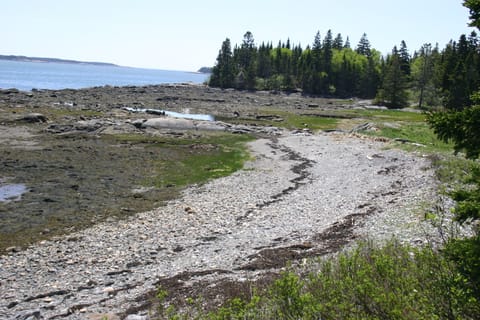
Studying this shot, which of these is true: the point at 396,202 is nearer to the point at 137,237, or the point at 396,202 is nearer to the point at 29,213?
the point at 137,237

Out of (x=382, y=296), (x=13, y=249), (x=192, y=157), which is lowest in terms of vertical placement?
(x=13, y=249)

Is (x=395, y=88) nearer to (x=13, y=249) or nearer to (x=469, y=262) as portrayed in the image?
(x=13, y=249)

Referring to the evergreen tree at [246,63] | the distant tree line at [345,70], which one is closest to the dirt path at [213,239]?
the distant tree line at [345,70]

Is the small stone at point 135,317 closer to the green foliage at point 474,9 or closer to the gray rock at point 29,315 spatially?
the gray rock at point 29,315

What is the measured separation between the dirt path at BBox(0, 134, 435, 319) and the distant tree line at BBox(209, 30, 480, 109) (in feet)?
229

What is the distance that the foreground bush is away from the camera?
705cm

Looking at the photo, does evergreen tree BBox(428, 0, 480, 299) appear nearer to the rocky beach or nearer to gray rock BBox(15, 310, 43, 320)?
the rocky beach

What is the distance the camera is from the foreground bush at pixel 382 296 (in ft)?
23.1

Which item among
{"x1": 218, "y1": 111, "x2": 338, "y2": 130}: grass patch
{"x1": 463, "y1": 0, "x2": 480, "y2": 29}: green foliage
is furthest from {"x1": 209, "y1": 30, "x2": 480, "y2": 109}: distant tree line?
{"x1": 463, "y1": 0, "x2": 480, "y2": 29}: green foliage

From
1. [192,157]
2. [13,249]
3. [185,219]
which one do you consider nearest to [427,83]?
[192,157]

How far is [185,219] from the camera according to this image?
921 inches

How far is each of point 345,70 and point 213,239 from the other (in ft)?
429

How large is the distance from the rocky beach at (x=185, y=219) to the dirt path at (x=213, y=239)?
0.07 metres

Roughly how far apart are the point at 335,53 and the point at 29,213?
14167 centimetres
